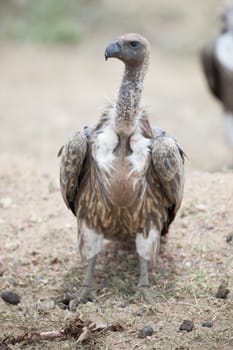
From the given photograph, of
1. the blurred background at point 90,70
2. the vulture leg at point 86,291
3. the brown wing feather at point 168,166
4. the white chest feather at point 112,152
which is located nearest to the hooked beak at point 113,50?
the white chest feather at point 112,152

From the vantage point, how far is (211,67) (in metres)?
9.93

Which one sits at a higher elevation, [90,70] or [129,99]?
[90,70]

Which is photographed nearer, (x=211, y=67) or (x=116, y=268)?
(x=116, y=268)

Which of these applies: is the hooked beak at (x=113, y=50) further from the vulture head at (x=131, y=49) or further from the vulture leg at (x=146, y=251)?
the vulture leg at (x=146, y=251)

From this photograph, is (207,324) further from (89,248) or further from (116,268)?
(116,268)

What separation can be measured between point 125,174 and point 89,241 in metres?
0.46

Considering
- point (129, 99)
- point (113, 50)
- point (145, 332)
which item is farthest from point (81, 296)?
point (113, 50)

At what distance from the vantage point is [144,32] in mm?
14633

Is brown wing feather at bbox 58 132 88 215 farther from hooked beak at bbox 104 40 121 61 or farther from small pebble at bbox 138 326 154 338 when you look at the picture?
small pebble at bbox 138 326 154 338

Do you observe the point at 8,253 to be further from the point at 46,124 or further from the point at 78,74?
the point at 78,74

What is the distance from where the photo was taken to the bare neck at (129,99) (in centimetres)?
446

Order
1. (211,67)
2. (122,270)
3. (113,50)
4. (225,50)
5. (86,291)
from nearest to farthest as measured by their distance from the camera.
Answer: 1. (113,50)
2. (86,291)
3. (122,270)
4. (225,50)
5. (211,67)

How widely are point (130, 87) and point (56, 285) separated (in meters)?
1.13

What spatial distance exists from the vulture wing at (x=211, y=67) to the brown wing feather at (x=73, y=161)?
540 cm
